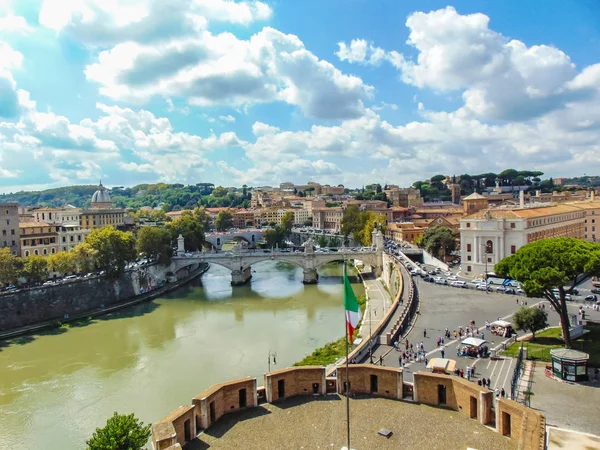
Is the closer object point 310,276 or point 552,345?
point 552,345

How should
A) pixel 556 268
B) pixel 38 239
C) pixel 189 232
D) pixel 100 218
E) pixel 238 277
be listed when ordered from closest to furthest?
1. pixel 556 268
2. pixel 38 239
3. pixel 238 277
4. pixel 189 232
5. pixel 100 218

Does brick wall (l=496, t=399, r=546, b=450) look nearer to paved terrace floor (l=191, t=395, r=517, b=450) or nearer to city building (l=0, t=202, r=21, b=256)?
paved terrace floor (l=191, t=395, r=517, b=450)

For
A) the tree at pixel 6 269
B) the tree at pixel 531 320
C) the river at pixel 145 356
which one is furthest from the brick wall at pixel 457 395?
the tree at pixel 6 269

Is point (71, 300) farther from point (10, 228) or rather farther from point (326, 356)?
point (326, 356)

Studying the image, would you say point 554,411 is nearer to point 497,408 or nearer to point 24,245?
point 497,408

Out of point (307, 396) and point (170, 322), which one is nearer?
point (307, 396)

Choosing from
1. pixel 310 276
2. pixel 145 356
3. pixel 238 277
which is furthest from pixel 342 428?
pixel 238 277

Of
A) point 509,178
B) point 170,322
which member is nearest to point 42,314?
point 170,322
